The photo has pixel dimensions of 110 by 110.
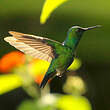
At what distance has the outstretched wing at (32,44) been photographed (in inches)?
10.6

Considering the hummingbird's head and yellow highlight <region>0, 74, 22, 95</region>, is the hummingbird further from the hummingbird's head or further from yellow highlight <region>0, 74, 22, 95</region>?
yellow highlight <region>0, 74, 22, 95</region>

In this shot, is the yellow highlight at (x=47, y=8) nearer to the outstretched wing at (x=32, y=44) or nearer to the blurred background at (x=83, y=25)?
the outstretched wing at (x=32, y=44)

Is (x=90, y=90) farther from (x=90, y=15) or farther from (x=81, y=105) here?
(x=81, y=105)

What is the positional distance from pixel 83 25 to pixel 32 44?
2336 mm

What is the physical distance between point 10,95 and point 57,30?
645 mm

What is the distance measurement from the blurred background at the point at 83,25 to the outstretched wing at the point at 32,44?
2061 mm

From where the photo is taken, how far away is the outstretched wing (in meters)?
0.27

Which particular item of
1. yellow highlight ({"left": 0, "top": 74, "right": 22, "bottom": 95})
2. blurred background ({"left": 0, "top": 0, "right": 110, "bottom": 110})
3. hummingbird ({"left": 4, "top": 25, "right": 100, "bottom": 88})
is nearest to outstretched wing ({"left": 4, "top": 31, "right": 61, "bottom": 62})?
hummingbird ({"left": 4, "top": 25, "right": 100, "bottom": 88})

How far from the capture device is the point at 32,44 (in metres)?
0.29

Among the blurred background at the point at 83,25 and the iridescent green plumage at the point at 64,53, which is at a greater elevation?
the iridescent green plumage at the point at 64,53

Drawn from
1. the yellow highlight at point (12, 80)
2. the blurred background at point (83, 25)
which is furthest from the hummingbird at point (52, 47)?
the blurred background at point (83, 25)

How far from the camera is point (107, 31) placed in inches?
100

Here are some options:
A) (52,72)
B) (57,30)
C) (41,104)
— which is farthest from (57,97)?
(57,30)

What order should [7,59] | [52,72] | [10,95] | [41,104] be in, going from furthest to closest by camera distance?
1. [10,95]
2. [41,104]
3. [7,59]
4. [52,72]
